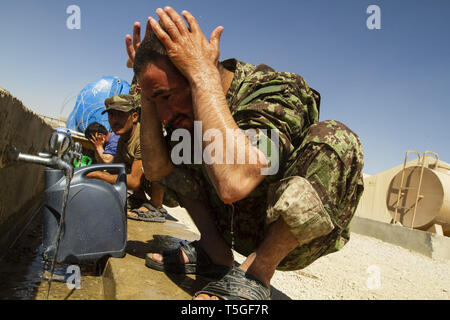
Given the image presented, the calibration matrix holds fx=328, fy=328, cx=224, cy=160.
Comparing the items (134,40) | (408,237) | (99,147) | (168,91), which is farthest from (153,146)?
(408,237)

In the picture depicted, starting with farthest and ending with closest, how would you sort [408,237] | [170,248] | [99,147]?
[408,237]
[99,147]
[170,248]

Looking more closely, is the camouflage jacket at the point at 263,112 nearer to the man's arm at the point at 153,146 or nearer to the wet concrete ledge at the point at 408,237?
the man's arm at the point at 153,146

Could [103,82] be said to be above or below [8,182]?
above

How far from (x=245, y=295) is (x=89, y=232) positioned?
2.87ft

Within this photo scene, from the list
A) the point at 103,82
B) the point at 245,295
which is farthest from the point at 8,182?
the point at 103,82

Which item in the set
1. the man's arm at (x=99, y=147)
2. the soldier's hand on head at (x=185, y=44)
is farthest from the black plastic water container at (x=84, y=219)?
the man's arm at (x=99, y=147)

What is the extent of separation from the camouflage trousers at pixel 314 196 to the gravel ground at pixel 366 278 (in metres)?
0.64

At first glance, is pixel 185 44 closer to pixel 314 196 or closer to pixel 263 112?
pixel 263 112

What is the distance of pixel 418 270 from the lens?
188 inches

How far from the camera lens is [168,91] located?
1385 mm

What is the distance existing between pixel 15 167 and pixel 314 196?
162 centimetres

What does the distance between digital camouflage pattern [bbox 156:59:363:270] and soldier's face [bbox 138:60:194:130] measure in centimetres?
23

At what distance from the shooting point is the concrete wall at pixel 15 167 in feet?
4.71
